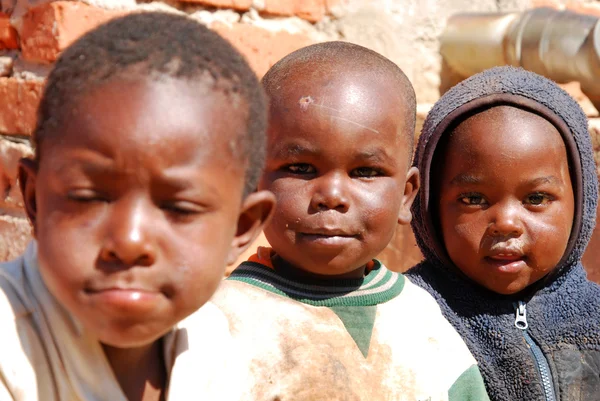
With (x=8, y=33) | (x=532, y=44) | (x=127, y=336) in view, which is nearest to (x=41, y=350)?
(x=127, y=336)

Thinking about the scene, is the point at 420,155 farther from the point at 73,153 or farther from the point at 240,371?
the point at 73,153

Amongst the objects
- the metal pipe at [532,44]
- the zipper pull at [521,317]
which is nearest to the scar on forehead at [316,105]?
the zipper pull at [521,317]

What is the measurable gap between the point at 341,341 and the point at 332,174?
422 mm

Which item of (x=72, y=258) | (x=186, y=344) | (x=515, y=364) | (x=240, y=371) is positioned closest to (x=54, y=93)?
(x=72, y=258)

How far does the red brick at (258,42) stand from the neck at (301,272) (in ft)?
4.26

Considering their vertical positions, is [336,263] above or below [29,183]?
below

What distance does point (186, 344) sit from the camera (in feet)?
5.55

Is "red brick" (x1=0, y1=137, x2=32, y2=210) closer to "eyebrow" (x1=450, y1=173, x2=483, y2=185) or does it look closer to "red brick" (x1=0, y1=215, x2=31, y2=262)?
"red brick" (x1=0, y1=215, x2=31, y2=262)

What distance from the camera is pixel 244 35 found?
3.38 metres

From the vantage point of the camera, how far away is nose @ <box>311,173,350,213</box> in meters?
2.08

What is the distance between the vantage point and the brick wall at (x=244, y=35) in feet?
10.0

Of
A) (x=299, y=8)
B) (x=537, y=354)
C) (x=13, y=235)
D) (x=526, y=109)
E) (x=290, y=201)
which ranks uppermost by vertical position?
(x=299, y=8)

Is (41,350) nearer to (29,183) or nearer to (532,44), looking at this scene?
(29,183)

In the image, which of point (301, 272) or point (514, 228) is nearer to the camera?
point (301, 272)
